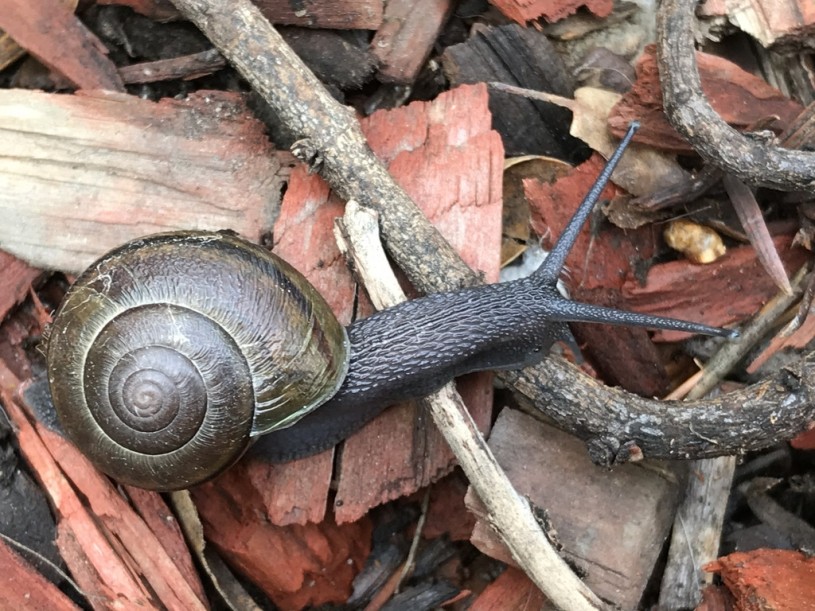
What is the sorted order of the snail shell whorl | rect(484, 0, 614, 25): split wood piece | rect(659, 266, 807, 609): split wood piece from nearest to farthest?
the snail shell whorl, rect(659, 266, 807, 609): split wood piece, rect(484, 0, 614, 25): split wood piece

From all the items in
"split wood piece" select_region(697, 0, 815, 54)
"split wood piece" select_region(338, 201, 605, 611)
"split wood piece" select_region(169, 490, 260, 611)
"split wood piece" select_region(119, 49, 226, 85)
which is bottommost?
"split wood piece" select_region(169, 490, 260, 611)

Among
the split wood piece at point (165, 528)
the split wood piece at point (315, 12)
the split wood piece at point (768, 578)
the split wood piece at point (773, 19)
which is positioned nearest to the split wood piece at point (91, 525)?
the split wood piece at point (165, 528)

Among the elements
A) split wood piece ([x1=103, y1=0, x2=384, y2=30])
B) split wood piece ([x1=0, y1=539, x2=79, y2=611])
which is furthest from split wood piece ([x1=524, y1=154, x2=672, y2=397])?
split wood piece ([x1=0, y1=539, x2=79, y2=611])

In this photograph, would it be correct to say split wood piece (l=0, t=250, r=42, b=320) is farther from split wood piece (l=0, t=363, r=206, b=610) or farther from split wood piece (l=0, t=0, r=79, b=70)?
split wood piece (l=0, t=0, r=79, b=70)

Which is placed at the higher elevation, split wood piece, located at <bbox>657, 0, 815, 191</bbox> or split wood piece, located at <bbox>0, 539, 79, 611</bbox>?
split wood piece, located at <bbox>657, 0, 815, 191</bbox>

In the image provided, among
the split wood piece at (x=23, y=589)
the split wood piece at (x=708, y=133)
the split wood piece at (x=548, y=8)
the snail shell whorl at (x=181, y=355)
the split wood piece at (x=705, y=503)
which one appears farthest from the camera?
the split wood piece at (x=548, y=8)

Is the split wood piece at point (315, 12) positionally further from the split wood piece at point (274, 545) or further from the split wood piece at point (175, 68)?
the split wood piece at point (274, 545)
